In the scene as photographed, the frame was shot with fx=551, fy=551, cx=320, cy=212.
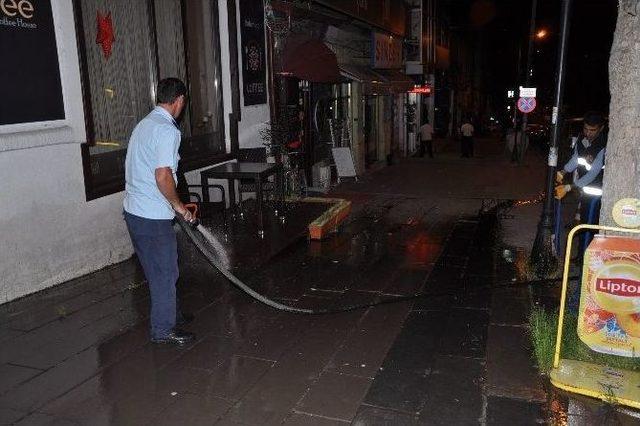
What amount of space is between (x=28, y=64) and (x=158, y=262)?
283 centimetres

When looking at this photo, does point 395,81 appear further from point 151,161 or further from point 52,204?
point 151,161

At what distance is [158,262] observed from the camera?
468 centimetres

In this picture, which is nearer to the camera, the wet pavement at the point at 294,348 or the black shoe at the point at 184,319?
the wet pavement at the point at 294,348

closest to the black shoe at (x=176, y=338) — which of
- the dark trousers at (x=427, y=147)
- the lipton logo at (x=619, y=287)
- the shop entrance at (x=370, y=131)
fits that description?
the lipton logo at (x=619, y=287)

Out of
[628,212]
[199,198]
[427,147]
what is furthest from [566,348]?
[427,147]

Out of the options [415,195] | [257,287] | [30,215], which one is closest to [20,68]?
[30,215]

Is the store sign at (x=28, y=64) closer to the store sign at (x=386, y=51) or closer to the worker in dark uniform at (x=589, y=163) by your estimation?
the worker in dark uniform at (x=589, y=163)

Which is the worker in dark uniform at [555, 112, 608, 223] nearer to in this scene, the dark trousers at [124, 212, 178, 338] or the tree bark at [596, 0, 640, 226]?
the tree bark at [596, 0, 640, 226]

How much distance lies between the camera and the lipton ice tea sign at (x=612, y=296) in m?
4.06

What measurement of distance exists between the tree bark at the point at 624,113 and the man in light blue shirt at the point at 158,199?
3531 mm

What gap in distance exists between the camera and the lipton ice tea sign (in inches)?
160

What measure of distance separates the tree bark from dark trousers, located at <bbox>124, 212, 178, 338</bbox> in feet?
12.2

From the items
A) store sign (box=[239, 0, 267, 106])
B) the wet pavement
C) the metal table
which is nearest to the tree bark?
the wet pavement

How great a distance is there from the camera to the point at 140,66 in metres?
8.15
